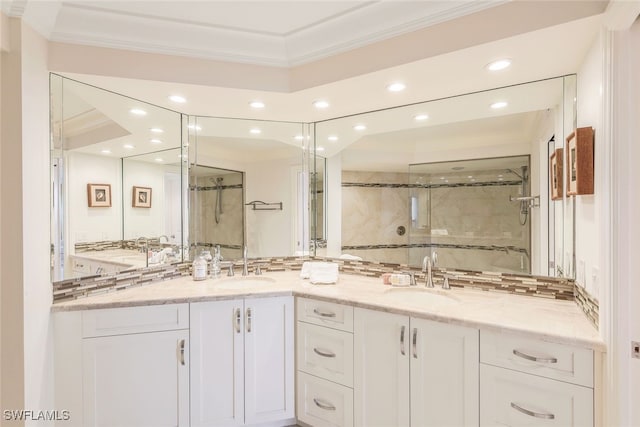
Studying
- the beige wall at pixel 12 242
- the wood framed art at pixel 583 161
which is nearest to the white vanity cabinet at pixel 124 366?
the beige wall at pixel 12 242

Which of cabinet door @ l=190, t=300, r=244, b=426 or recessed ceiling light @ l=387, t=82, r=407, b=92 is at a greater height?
recessed ceiling light @ l=387, t=82, r=407, b=92

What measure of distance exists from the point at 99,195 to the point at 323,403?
6.29 feet

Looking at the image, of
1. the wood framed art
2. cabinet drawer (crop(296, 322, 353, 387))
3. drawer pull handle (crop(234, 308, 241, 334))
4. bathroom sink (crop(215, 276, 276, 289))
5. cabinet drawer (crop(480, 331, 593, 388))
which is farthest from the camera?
bathroom sink (crop(215, 276, 276, 289))

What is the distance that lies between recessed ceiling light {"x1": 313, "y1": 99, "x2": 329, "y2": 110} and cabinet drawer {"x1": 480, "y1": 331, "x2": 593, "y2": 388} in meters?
1.63

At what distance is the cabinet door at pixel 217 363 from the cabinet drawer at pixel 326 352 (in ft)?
1.21

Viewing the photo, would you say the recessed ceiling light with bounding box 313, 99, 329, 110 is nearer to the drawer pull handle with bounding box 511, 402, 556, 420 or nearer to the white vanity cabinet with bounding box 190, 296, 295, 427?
the white vanity cabinet with bounding box 190, 296, 295, 427

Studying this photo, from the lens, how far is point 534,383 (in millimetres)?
1411

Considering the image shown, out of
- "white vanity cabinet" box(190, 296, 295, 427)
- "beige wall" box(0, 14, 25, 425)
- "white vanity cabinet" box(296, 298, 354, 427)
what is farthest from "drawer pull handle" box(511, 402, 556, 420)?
"beige wall" box(0, 14, 25, 425)

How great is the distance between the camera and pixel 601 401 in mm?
1291

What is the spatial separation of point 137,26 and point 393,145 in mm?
1737

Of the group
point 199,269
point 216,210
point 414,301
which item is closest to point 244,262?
point 199,269

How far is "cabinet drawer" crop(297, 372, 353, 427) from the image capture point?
193 centimetres

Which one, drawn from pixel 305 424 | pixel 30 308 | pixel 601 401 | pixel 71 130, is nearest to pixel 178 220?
pixel 71 130

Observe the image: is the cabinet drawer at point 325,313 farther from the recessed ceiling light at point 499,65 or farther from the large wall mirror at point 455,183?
the recessed ceiling light at point 499,65
